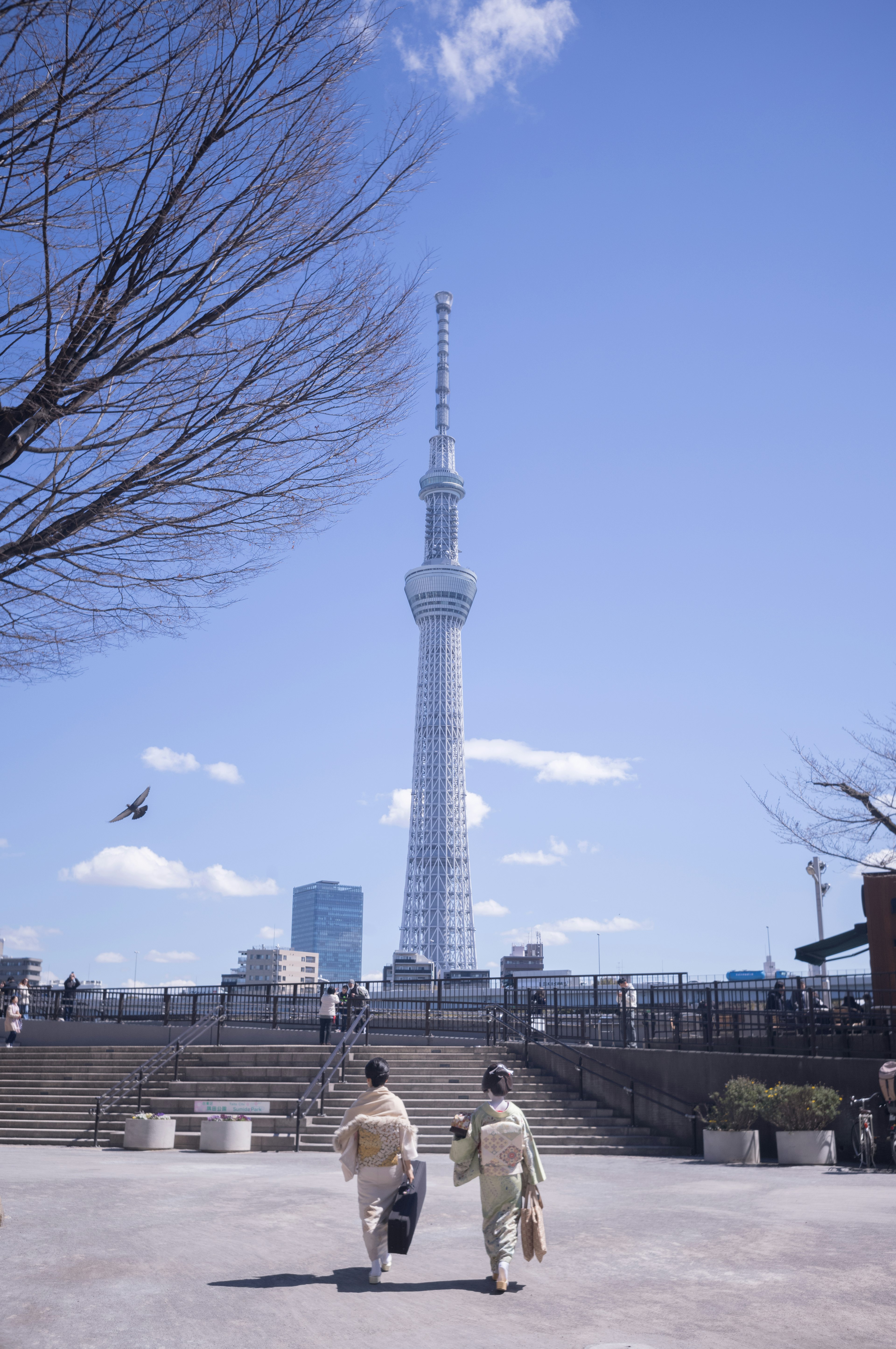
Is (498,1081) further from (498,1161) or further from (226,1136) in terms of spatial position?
(226,1136)

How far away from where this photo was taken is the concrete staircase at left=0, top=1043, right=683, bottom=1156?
17375mm

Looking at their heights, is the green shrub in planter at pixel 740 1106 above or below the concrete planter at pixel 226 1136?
above

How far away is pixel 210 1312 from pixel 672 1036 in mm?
15473

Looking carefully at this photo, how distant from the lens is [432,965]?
10744 centimetres

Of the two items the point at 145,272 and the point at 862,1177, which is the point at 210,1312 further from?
the point at 862,1177

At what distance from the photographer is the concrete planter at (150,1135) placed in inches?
677

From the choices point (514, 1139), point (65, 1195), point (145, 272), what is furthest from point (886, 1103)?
point (145, 272)

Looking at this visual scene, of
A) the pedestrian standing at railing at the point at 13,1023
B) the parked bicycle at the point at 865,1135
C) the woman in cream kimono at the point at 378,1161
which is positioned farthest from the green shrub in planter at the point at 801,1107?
the pedestrian standing at railing at the point at 13,1023

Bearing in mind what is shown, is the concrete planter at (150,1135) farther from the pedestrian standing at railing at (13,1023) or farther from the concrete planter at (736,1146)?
the pedestrian standing at railing at (13,1023)

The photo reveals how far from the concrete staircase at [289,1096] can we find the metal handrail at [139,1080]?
180 millimetres

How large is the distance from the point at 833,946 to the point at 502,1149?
22469 millimetres

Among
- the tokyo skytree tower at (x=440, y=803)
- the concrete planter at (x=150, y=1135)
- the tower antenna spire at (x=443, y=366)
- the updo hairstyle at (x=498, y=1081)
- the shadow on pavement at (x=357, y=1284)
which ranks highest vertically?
the tower antenna spire at (x=443, y=366)

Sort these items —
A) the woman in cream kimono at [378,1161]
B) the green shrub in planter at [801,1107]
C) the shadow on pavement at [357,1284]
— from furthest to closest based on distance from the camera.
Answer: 1. the green shrub in planter at [801,1107]
2. the woman in cream kimono at [378,1161]
3. the shadow on pavement at [357,1284]

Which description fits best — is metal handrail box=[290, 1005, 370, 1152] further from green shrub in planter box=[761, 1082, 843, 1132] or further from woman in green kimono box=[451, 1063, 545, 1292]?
woman in green kimono box=[451, 1063, 545, 1292]
